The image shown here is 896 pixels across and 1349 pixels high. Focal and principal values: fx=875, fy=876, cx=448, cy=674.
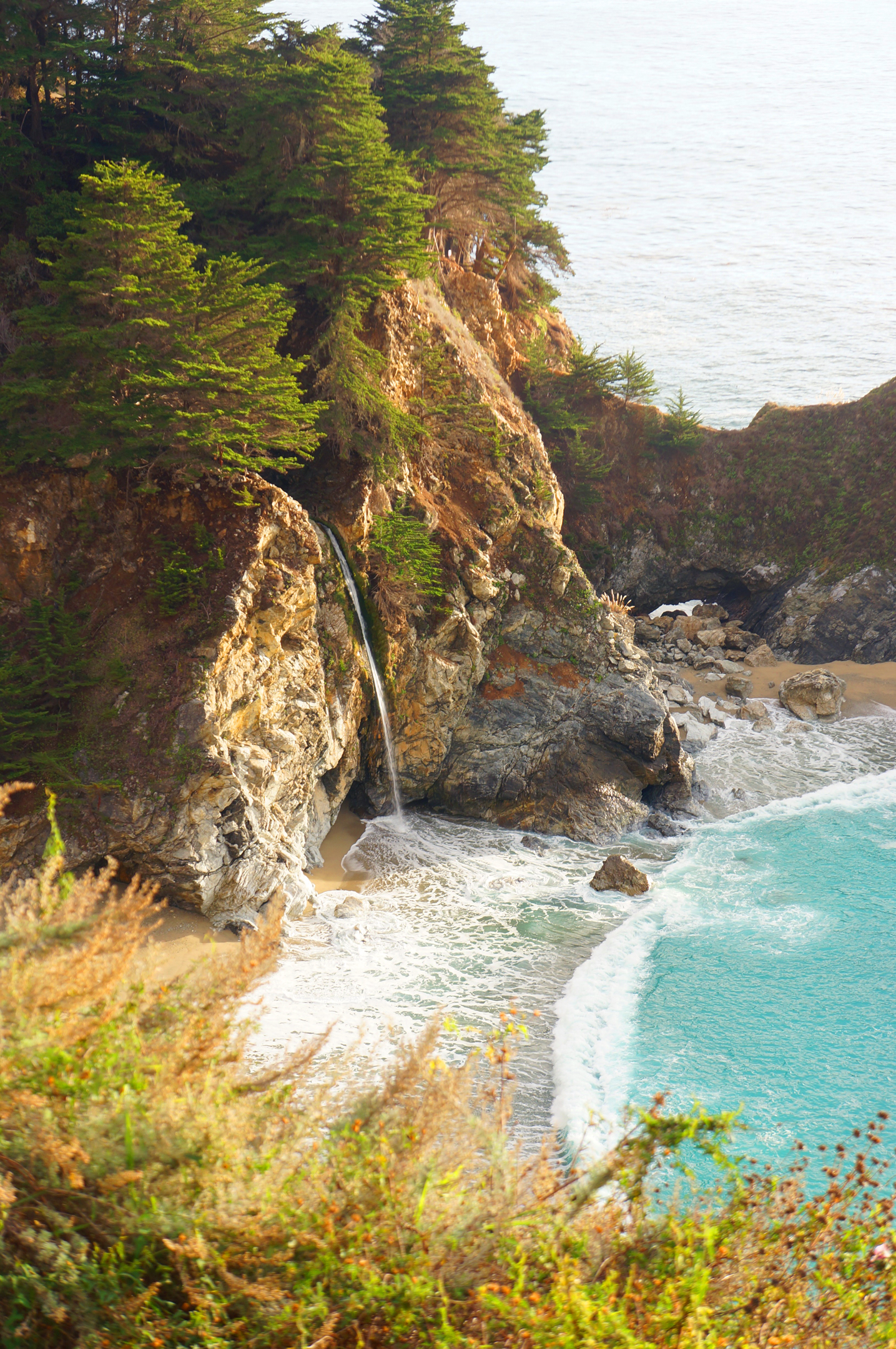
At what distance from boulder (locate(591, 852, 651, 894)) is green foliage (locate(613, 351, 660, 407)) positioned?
18289 millimetres

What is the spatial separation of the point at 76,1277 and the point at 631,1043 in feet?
34.5

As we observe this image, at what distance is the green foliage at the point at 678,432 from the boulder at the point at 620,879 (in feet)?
59.9

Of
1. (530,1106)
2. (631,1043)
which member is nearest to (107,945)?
(530,1106)

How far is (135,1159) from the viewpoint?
15.9ft

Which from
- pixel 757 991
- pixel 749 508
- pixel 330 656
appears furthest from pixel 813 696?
pixel 330 656

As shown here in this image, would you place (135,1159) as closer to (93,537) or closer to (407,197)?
(93,537)

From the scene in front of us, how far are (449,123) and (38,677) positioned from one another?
1804 centimetres

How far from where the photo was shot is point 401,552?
18.9 metres

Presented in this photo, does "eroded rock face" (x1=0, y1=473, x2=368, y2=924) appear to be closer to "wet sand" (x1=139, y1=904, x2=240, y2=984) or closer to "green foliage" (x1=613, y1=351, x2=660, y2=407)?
"wet sand" (x1=139, y1=904, x2=240, y2=984)

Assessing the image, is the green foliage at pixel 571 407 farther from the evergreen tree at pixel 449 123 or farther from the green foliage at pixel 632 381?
the evergreen tree at pixel 449 123

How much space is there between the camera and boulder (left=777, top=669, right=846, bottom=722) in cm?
2589

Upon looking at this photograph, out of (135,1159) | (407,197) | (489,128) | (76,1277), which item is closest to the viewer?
(76,1277)

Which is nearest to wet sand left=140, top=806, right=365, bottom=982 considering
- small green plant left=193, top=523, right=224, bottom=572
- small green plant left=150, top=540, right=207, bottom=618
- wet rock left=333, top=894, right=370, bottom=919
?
wet rock left=333, top=894, right=370, bottom=919

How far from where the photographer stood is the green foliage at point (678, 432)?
3098cm
